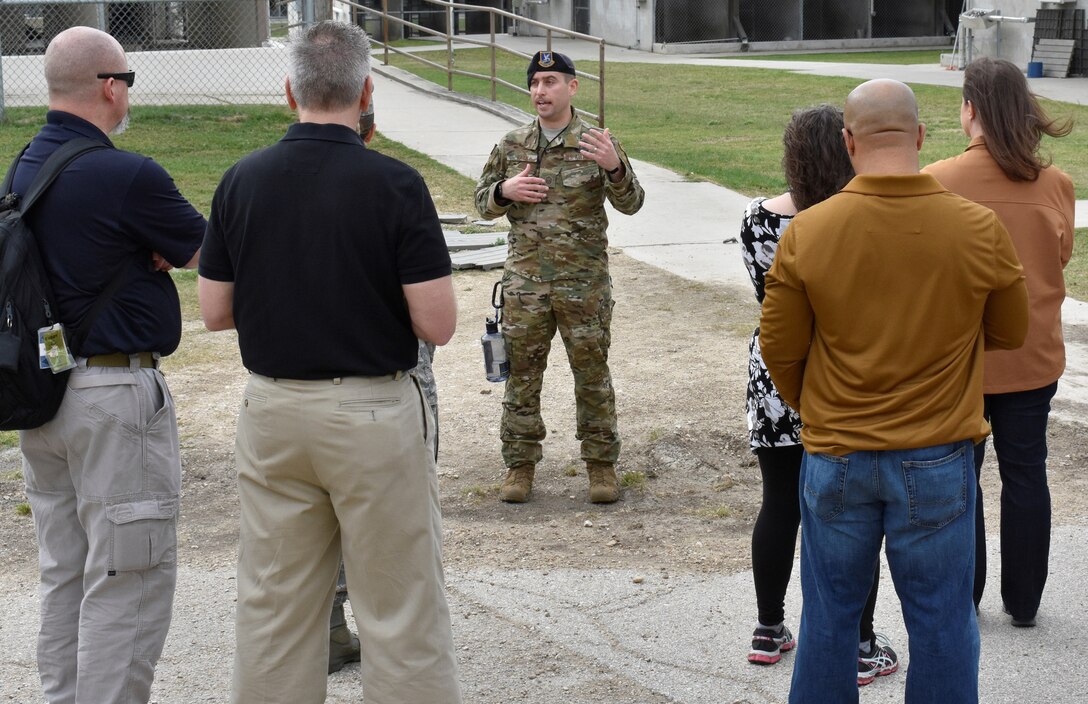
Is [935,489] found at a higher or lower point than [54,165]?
lower

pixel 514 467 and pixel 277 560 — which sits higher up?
pixel 277 560

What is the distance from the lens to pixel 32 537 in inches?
196

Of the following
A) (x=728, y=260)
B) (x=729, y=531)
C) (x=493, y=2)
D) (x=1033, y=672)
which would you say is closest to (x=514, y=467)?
(x=729, y=531)

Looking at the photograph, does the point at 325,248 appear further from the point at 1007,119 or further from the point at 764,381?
the point at 1007,119

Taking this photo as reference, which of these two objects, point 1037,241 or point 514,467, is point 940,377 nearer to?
point 1037,241

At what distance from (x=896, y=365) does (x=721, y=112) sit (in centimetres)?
1718

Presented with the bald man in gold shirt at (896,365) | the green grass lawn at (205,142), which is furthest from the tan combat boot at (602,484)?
the green grass lawn at (205,142)

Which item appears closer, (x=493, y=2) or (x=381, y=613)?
(x=381, y=613)

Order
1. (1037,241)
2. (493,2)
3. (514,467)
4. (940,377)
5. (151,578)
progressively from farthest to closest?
(493,2) → (514,467) → (1037,241) → (151,578) → (940,377)

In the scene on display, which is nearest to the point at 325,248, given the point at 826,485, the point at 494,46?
the point at 826,485

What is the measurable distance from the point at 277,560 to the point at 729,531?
2398 mm

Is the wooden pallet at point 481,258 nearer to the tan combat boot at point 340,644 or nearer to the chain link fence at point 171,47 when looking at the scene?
the tan combat boot at point 340,644

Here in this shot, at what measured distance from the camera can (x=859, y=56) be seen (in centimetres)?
3105

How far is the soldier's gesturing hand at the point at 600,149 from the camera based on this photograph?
487 cm
